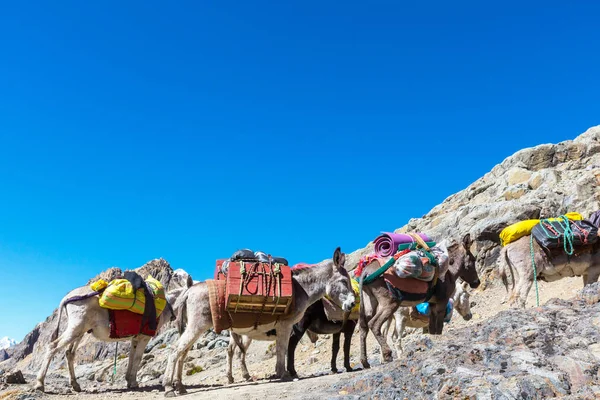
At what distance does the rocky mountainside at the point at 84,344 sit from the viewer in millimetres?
37094

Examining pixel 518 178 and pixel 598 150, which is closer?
pixel 518 178

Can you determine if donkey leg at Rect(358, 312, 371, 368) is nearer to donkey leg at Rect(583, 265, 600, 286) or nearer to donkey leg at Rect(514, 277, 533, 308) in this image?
donkey leg at Rect(514, 277, 533, 308)

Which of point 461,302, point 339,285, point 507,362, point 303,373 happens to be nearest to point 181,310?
point 339,285

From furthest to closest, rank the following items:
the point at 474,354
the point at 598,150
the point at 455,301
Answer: the point at 598,150 < the point at 455,301 < the point at 474,354

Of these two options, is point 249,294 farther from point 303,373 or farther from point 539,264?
point 539,264

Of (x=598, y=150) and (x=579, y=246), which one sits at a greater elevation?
(x=598, y=150)

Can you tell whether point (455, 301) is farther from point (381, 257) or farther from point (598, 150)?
point (598, 150)

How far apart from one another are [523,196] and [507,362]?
27.8 metres

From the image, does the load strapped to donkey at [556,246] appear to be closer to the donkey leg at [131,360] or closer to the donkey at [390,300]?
the donkey at [390,300]

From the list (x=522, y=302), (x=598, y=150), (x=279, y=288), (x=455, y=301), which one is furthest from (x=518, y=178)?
(x=279, y=288)

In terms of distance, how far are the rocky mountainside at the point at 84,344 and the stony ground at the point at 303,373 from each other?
3.31 m

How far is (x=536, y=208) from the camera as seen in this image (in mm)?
26188

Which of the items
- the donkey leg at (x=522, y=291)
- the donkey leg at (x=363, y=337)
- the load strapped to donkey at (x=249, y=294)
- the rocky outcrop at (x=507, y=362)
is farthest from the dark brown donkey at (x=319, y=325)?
the rocky outcrop at (x=507, y=362)

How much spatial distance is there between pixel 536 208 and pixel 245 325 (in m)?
20.6
